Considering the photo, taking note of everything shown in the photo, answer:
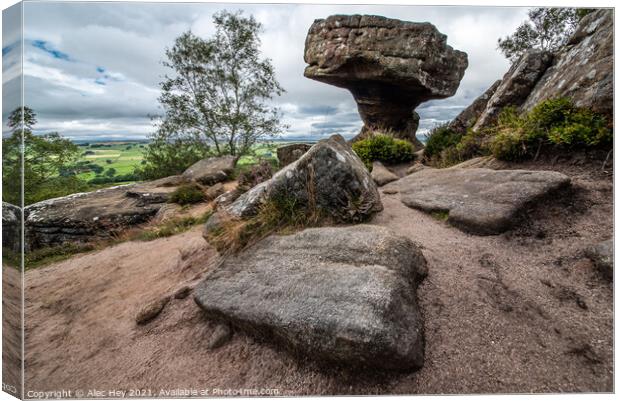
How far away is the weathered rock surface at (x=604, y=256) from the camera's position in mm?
2166

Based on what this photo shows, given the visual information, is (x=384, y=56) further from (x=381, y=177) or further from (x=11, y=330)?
(x=11, y=330)

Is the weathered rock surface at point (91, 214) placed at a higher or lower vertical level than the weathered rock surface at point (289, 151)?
lower

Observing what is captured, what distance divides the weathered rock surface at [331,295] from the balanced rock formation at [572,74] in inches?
153

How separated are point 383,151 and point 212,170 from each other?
578cm

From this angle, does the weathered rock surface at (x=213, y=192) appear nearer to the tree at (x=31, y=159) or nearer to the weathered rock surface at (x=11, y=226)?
the tree at (x=31, y=159)

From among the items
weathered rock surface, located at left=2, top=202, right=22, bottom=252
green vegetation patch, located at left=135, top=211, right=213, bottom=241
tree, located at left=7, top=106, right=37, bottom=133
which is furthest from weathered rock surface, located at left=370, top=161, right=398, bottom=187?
weathered rock surface, located at left=2, top=202, right=22, bottom=252

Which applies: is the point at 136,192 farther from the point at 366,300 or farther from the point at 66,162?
the point at 366,300

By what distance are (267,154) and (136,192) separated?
565cm

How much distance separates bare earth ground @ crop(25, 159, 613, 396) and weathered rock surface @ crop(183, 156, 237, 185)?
5997mm

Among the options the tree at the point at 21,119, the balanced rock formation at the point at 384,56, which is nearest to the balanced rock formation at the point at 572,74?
the balanced rock formation at the point at 384,56

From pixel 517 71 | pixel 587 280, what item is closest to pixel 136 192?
pixel 587 280

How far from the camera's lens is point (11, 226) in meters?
2.14

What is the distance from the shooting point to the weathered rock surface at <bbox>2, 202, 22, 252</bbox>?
6.90 feet

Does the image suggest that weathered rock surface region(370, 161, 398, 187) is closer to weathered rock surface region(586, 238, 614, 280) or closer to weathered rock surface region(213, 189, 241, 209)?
weathered rock surface region(213, 189, 241, 209)
